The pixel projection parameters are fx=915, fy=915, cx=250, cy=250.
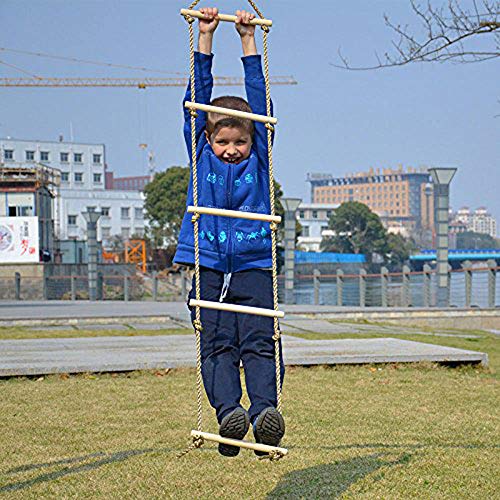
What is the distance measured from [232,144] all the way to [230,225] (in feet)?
1.35

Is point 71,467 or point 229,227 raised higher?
point 229,227

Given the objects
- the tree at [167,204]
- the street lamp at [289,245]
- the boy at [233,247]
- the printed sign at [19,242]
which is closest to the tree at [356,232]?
the tree at [167,204]

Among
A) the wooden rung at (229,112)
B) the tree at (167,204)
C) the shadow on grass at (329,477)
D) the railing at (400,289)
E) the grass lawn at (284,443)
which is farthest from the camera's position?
the tree at (167,204)

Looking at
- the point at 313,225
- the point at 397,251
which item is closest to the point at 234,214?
the point at 397,251

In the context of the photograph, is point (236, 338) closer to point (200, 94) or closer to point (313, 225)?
point (200, 94)

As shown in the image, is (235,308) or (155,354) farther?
(155,354)

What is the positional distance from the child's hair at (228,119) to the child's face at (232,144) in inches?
0.8

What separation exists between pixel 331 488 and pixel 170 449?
1.34m

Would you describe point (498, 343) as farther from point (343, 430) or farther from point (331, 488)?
point (331, 488)

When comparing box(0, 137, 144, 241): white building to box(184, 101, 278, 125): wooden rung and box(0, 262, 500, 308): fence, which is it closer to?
box(0, 262, 500, 308): fence

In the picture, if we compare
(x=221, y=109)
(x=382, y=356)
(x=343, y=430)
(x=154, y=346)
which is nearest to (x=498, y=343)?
(x=382, y=356)

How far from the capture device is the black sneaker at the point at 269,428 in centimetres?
422

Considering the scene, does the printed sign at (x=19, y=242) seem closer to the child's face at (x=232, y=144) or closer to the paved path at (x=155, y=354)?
the paved path at (x=155, y=354)

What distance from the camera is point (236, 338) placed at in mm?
4738
